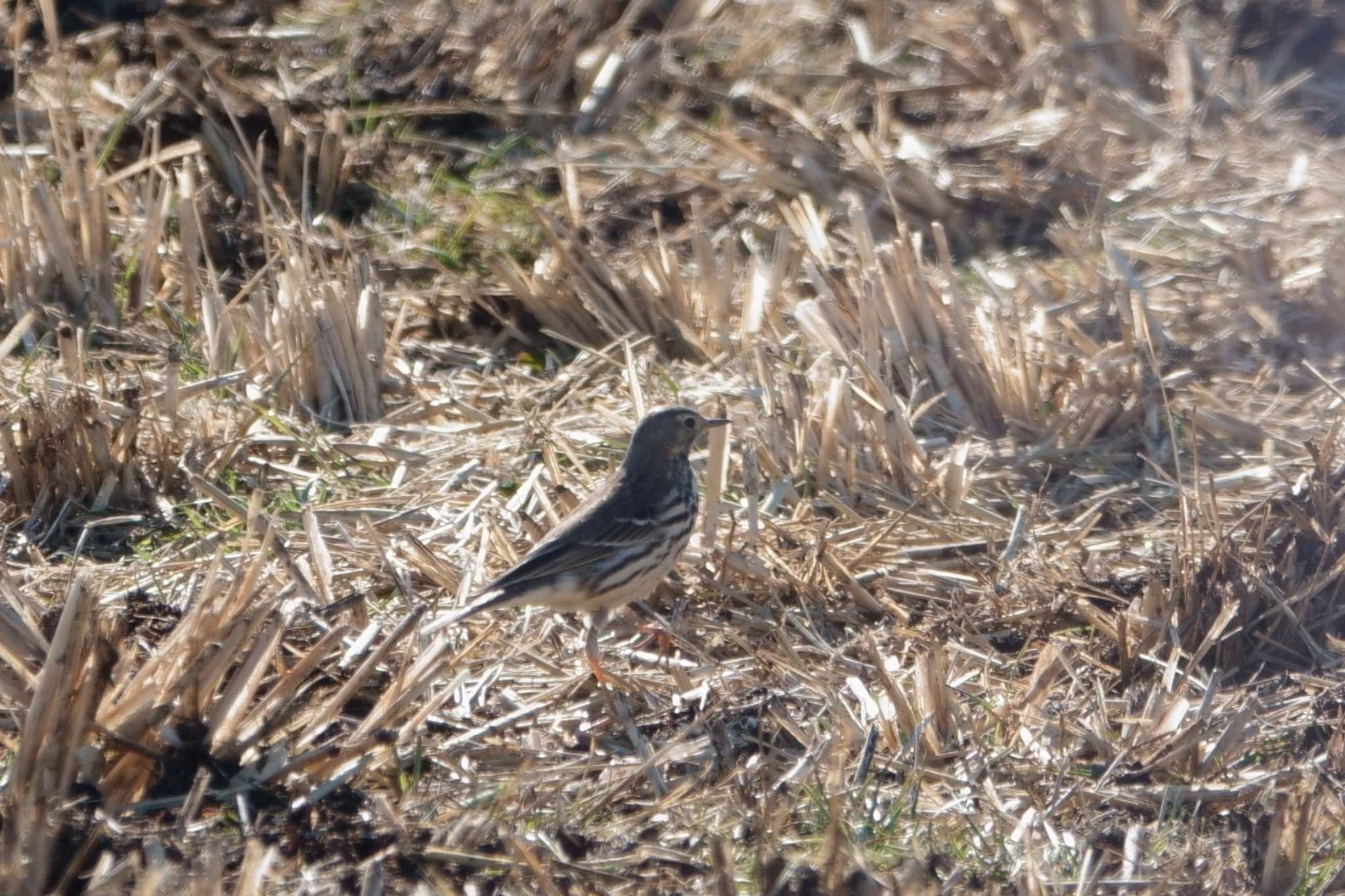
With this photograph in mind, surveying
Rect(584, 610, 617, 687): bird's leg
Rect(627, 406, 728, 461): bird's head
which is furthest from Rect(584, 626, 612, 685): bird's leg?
Rect(627, 406, 728, 461): bird's head

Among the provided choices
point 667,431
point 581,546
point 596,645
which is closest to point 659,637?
point 596,645

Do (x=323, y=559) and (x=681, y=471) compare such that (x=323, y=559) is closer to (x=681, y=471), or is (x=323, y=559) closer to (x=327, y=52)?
(x=681, y=471)

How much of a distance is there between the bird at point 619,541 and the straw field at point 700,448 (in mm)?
163

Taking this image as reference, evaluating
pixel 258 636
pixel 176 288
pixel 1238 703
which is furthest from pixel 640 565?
pixel 176 288

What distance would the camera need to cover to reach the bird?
18.3 feet

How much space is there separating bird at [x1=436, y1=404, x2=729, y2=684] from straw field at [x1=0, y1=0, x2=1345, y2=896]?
0.16m

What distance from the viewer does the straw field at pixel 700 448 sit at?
14.5 ft

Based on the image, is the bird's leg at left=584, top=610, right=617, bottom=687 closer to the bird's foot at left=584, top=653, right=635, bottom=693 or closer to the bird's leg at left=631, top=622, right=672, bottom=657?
the bird's foot at left=584, top=653, right=635, bottom=693

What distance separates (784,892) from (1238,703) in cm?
186

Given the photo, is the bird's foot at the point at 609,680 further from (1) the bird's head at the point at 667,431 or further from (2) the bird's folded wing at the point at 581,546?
(1) the bird's head at the point at 667,431

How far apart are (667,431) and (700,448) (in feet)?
3.17

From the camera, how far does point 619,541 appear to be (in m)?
5.88

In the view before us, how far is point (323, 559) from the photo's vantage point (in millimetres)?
5766

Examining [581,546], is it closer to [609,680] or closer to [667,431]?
[609,680]
